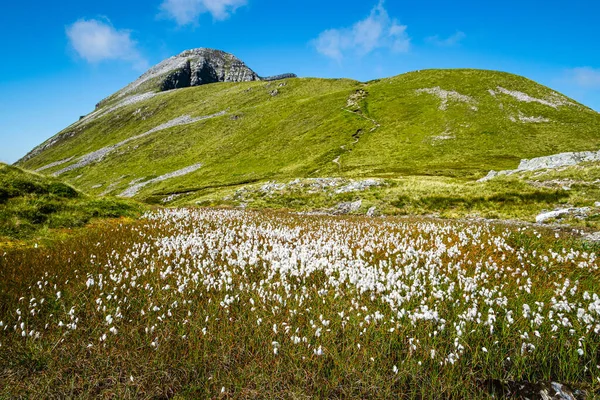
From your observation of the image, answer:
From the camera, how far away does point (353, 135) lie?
293 ft

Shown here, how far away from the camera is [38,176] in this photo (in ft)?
57.8

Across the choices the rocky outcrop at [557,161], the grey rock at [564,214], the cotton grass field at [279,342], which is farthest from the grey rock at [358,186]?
the cotton grass field at [279,342]

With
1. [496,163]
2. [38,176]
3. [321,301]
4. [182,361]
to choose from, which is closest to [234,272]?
[321,301]

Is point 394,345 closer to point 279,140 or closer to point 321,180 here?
point 321,180

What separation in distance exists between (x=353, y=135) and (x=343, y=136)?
9.70 feet

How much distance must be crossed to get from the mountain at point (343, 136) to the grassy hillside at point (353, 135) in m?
0.39

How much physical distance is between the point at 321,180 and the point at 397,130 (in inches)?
2058

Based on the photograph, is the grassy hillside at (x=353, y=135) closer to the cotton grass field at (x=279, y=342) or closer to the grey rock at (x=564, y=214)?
the grey rock at (x=564, y=214)

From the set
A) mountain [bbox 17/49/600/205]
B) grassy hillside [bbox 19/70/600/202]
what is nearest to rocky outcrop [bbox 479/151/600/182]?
grassy hillside [bbox 19/70/600/202]

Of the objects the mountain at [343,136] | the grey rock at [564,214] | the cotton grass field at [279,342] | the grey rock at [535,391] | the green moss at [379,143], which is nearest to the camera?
the grey rock at [535,391]

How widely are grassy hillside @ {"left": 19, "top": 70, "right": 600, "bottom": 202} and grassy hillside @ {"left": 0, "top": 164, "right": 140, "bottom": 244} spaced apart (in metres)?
47.2

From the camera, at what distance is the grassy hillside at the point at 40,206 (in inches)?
469

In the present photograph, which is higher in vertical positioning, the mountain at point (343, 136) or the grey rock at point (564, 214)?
the mountain at point (343, 136)

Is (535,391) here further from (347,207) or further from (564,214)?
(347,207)
